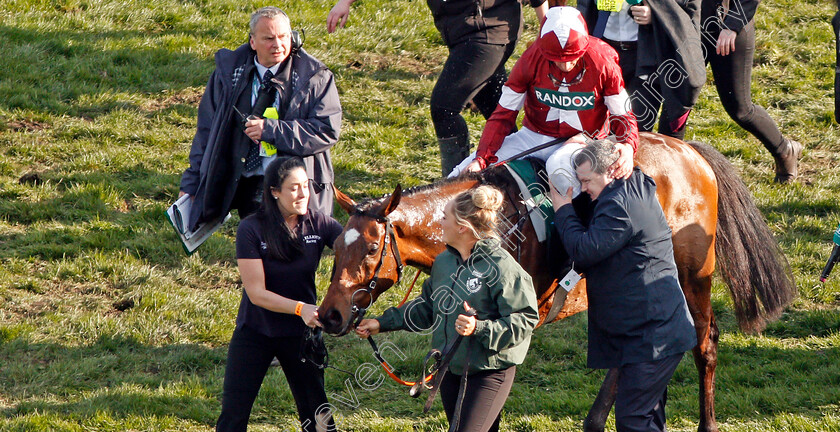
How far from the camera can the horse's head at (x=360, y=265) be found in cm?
405

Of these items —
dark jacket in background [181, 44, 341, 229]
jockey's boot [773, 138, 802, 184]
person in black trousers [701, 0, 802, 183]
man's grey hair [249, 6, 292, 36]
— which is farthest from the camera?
jockey's boot [773, 138, 802, 184]

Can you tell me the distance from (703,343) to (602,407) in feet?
2.97

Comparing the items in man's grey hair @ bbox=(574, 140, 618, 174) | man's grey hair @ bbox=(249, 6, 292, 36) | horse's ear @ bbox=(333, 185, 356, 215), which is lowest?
horse's ear @ bbox=(333, 185, 356, 215)

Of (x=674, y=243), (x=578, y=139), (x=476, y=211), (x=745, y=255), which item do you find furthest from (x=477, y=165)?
(x=745, y=255)

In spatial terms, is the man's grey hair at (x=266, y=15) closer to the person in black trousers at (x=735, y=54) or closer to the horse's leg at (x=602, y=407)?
the horse's leg at (x=602, y=407)

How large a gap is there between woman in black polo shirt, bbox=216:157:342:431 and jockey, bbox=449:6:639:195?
102 centimetres

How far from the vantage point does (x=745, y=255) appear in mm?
5422

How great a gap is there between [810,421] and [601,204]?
1.95 meters

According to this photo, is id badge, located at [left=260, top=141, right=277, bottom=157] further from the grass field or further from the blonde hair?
the blonde hair

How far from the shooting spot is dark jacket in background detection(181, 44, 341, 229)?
207 inches

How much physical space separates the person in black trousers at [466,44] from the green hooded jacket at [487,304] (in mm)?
2431

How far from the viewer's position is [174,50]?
9.36 meters

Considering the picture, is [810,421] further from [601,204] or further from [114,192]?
[114,192]

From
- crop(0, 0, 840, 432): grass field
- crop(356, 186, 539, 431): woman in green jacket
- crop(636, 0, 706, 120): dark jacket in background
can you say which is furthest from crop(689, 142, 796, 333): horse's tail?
crop(356, 186, 539, 431): woman in green jacket
